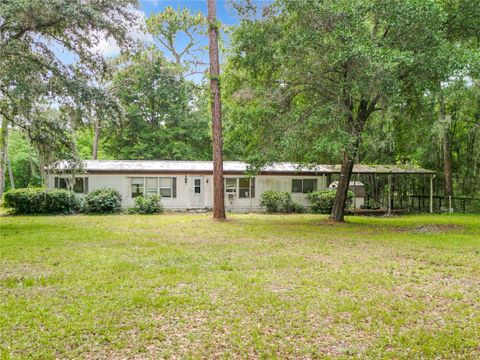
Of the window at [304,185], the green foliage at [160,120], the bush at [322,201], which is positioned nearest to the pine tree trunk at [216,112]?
the bush at [322,201]

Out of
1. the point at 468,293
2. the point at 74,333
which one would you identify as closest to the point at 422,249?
the point at 468,293

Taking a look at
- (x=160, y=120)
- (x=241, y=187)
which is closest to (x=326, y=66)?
(x=241, y=187)

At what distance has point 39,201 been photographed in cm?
1728

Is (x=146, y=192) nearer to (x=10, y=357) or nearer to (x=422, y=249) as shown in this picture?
(x=422, y=249)

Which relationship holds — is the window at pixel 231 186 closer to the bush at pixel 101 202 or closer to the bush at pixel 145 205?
the bush at pixel 145 205

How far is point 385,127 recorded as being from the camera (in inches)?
815

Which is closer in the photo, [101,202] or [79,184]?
[101,202]

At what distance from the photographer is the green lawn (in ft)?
12.4

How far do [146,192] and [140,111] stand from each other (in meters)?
12.8

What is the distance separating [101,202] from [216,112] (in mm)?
7412

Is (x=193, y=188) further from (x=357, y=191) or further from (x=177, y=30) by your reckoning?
(x=177, y=30)

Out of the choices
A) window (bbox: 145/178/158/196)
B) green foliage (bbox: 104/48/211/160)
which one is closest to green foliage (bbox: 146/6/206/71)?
green foliage (bbox: 104/48/211/160)

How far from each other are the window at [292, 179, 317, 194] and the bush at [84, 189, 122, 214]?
31.1 ft

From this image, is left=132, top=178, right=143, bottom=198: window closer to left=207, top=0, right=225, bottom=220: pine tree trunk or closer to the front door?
the front door
